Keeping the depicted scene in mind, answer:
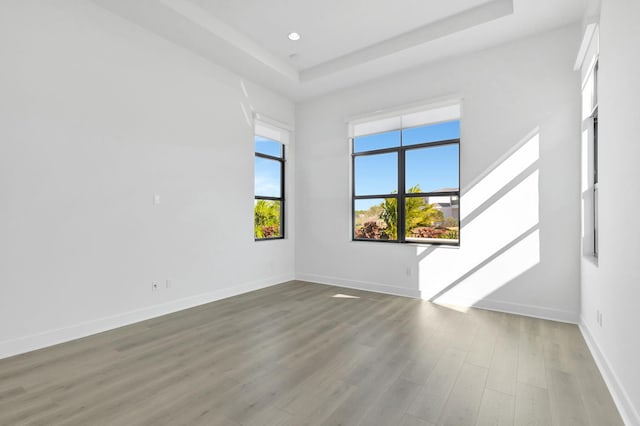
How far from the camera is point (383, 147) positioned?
4977 millimetres

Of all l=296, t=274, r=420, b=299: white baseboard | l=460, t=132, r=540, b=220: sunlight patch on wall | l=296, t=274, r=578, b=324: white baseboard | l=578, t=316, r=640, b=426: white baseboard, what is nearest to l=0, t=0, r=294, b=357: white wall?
l=296, t=274, r=420, b=299: white baseboard

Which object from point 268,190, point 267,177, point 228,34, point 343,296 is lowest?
point 343,296

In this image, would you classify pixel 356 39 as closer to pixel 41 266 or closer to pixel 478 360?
pixel 478 360

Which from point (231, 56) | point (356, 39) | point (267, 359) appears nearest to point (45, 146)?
point (231, 56)

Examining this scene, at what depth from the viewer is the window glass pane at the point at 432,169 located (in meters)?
4.34

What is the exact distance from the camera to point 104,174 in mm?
3242

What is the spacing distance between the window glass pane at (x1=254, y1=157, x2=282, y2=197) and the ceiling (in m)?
1.38

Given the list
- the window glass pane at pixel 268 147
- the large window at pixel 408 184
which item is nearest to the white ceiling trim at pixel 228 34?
the window glass pane at pixel 268 147

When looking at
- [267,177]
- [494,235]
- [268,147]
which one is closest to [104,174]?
[267,177]

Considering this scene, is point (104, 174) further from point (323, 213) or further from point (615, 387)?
point (615, 387)

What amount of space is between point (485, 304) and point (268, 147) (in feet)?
13.1

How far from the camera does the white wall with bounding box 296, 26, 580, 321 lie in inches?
138

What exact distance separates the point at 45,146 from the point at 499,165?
481 cm

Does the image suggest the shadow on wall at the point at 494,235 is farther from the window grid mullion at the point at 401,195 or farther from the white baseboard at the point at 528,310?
the window grid mullion at the point at 401,195
